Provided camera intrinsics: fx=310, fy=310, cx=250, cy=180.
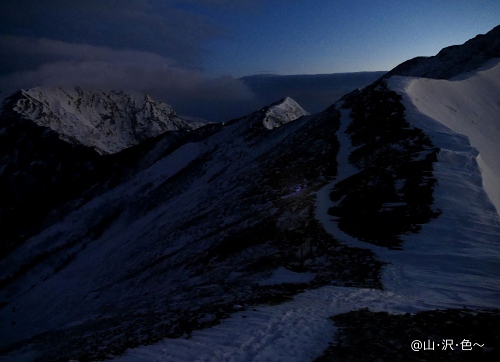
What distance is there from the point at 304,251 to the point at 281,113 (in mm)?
Answer: 102528

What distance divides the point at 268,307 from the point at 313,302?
6.07 ft

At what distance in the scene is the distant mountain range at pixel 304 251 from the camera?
35.4ft

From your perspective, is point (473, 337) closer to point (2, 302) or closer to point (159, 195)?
point (159, 195)

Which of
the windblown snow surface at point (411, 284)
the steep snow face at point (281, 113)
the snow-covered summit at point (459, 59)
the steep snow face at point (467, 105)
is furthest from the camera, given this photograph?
the steep snow face at point (281, 113)

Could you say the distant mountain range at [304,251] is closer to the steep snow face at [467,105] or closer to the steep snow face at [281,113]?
the steep snow face at [467,105]

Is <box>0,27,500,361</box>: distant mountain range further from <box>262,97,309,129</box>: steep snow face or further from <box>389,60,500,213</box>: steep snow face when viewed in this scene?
<box>262,97,309,129</box>: steep snow face

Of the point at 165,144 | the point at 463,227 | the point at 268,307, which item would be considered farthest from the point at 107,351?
the point at 165,144

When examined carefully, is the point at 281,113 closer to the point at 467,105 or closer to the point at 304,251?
the point at 467,105

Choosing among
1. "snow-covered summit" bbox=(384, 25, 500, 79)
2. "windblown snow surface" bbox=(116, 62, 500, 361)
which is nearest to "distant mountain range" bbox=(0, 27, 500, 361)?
"windblown snow surface" bbox=(116, 62, 500, 361)

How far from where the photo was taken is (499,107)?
52.3 meters

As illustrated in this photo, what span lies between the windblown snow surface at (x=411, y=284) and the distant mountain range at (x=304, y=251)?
3.2 inches

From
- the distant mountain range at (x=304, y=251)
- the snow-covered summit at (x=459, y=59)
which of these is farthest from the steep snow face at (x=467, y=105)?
the snow-covered summit at (x=459, y=59)

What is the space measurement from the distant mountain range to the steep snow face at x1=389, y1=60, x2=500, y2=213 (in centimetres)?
36

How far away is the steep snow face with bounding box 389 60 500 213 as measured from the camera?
37.1 m
